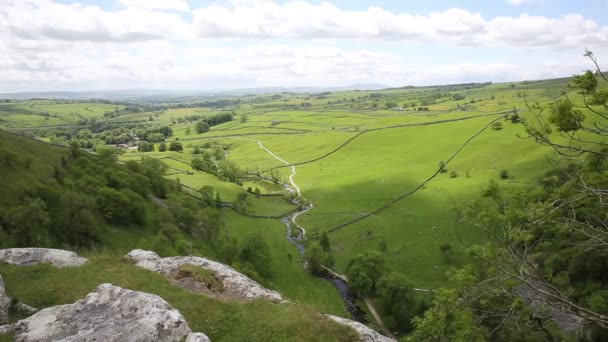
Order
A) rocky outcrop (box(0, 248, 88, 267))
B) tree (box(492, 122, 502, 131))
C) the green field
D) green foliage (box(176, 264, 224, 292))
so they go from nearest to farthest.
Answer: green foliage (box(176, 264, 224, 292)), rocky outcrop (box(0, 248, 88, 267)), the green field, tree (box(492, 122, 502, 131))

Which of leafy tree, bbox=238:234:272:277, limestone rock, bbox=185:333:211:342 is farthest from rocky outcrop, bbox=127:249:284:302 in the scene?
leafy tree, bbox=238:234:272:277

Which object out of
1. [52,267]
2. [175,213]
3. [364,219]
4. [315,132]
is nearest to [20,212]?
[52,267]

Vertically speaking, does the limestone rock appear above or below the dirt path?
above

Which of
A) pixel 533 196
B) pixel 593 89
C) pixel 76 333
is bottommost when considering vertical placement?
pixel 76 333

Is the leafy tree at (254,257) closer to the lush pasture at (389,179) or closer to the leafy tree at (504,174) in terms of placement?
the lush pasture at (389,179)

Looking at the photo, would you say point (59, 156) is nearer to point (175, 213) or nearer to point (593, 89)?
point (175, 213)

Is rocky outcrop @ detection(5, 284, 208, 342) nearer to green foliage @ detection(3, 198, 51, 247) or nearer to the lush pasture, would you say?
green foliage @ detection(3, 198, 51, 247)

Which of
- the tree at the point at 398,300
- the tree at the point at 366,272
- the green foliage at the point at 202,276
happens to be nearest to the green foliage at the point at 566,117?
the green foliage at the point at 202,276

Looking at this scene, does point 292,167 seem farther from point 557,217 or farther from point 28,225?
point 557,217
